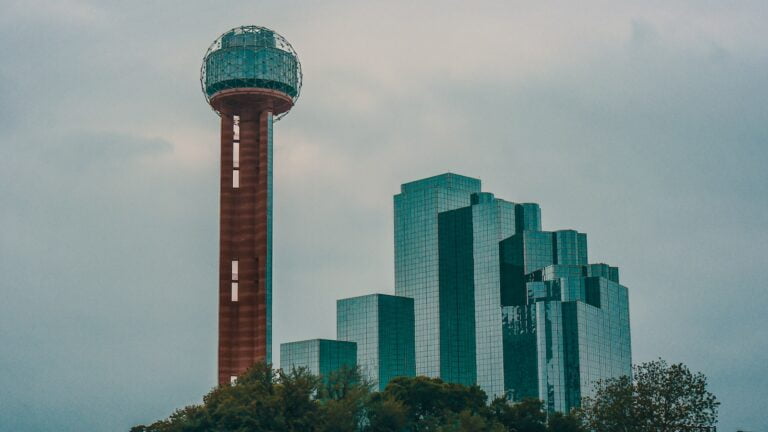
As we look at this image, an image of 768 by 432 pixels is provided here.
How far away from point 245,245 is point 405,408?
60422 mm

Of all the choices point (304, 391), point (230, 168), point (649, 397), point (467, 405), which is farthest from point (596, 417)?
point (230, 168)

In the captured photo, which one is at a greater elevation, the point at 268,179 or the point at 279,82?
the point at 279,82

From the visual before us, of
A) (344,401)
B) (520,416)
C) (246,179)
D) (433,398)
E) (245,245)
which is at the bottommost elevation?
(520,416)

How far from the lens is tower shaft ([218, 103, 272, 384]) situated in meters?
184

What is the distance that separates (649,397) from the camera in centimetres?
14625

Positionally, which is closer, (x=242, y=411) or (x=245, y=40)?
(x=242, y=411)

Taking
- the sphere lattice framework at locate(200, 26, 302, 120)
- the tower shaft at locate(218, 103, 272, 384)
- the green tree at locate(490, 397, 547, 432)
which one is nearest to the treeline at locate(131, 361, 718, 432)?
the green tree at locate(490, 397, 547, 432)

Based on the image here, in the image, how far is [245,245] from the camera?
187 m

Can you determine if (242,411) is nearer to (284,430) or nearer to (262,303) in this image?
(284,430)

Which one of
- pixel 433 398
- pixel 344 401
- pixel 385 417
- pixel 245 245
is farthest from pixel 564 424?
pixel 245 245

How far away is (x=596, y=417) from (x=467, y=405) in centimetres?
1837

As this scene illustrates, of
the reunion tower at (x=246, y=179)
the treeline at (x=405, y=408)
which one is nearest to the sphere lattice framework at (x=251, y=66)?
the reunion tower at (x=246, y=179)

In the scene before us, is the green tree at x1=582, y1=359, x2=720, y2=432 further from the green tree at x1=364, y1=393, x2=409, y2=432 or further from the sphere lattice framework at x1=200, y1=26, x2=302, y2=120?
the sphere lattice framework at x1=200, y1=26, x2=302, y2=120

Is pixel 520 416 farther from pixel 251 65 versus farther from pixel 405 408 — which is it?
pixel 251 65
